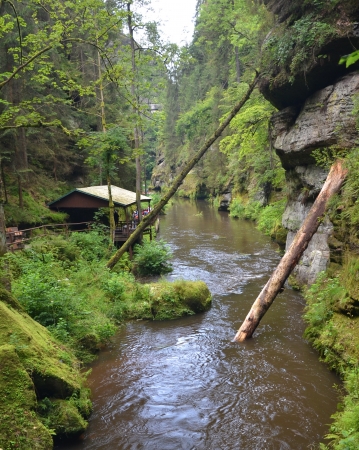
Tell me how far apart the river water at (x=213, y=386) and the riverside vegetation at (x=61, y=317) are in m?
0.56

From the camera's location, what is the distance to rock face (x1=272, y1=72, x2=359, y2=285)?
11.2 meters

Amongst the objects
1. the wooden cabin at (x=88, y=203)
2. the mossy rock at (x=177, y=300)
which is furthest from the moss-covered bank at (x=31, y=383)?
the wooden cabin at (x=88, y=203)

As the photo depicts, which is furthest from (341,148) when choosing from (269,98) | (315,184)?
(269,98)

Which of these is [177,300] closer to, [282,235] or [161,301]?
[161,301]

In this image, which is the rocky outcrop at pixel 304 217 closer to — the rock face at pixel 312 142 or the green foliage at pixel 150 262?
the rock face at pixel 312 142

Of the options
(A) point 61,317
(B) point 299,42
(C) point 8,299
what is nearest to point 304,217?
(B) point 299,42

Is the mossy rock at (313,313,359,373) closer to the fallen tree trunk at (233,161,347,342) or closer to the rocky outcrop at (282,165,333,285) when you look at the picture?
the fallen tree trunk at (233,161,347,342)

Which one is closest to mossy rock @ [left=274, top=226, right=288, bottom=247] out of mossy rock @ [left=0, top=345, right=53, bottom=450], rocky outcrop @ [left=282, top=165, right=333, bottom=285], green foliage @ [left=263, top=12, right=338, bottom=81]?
rocky outcrop @ [left=282, top=165, right=333, bottom=285]

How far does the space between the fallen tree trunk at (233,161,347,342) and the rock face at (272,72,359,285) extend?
2.49ft

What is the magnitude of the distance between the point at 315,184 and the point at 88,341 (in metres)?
9.81

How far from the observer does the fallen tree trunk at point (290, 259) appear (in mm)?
9305

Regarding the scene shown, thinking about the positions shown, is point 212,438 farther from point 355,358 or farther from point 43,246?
point 43,246

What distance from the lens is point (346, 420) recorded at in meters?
4.74

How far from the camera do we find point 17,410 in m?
4.50
